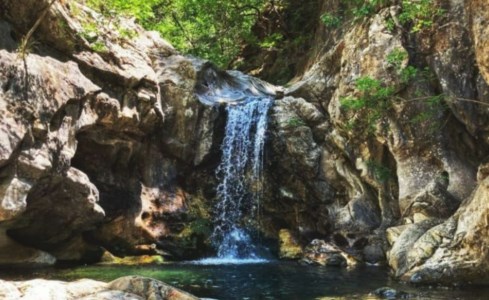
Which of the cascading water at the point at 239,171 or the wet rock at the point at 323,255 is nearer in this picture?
the wet rock at the point at 323,255

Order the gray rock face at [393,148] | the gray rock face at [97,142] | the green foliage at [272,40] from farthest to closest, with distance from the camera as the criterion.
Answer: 1. the green foliage at [272,40]
2. the gray rock face at [97,142]
3. the gray rock face at [393,148]

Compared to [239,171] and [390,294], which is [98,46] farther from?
[390,294]

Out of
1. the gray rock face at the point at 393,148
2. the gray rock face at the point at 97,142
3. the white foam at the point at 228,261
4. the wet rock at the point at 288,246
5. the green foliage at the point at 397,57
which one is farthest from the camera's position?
the wet rock at the point at 288,246

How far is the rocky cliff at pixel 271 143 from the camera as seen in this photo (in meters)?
13.6

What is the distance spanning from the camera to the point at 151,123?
2003cm

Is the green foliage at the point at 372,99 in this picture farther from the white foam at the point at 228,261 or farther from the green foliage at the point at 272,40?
the green foliage at the point at 272,40

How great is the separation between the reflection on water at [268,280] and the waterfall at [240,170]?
3.77 meters

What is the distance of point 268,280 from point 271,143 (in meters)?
8.87

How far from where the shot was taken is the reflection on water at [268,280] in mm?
11695

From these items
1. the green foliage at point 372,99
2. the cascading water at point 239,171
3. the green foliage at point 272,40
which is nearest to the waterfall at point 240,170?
the cascading water at point 239,171

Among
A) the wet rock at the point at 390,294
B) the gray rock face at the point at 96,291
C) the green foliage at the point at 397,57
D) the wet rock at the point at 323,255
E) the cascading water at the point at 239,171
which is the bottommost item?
the wet rock at the point at 390,294

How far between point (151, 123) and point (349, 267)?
30.0 feet

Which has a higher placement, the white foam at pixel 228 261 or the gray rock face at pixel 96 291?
the white foam at pixel 228 261

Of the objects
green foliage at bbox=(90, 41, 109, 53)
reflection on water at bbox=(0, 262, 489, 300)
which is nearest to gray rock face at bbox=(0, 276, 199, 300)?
reflection on water at bbox=(0, 262, 489, 300)
